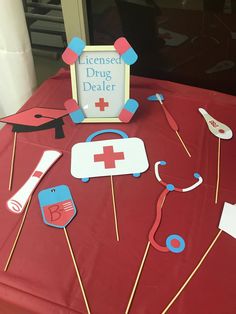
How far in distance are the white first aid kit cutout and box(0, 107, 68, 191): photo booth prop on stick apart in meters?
0.11

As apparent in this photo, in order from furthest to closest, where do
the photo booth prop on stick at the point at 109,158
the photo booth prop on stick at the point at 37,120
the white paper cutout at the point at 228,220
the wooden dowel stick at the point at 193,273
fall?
the photo booth prop on stick at the point at 37,120
the photo booth prop on stick at the point at 109,158
the white paper cutout at the point at 228,220
the wooden dowel stick at the point at 193,273

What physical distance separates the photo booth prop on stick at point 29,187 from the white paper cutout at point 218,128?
43 cm

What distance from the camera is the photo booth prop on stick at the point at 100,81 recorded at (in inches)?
36.5

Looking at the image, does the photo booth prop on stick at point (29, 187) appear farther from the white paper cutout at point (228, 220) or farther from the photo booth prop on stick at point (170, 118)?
the white paper cutout at point (228, 220)

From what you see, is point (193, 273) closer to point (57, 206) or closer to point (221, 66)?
point (57, 206)

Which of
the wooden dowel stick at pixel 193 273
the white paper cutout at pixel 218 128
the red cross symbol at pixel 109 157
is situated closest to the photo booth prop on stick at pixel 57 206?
the red cross symbol at pixel 109 157

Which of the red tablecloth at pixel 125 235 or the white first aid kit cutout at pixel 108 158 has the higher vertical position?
the white first aid kit cutout at pixel 108 158

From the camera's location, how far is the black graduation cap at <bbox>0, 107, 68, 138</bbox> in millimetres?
985

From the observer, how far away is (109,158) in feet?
2.91

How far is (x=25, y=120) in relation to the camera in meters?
1.01

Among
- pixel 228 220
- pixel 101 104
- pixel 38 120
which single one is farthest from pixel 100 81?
pixel 228 220

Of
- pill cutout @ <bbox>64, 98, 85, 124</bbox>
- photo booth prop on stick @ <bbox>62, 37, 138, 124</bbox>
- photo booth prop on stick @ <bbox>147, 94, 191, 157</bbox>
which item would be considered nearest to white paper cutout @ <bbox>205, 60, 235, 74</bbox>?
photo booth prop on stick @ <bbox>147, 94, 191, 157</bbox>

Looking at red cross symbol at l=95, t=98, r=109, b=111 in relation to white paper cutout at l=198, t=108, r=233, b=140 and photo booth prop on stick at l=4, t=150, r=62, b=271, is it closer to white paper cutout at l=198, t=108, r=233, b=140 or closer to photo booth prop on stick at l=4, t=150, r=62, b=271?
photo booth prop on stick at l=4, t=150, r=62, b=271

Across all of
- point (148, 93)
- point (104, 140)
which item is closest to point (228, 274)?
point (104, 140)
